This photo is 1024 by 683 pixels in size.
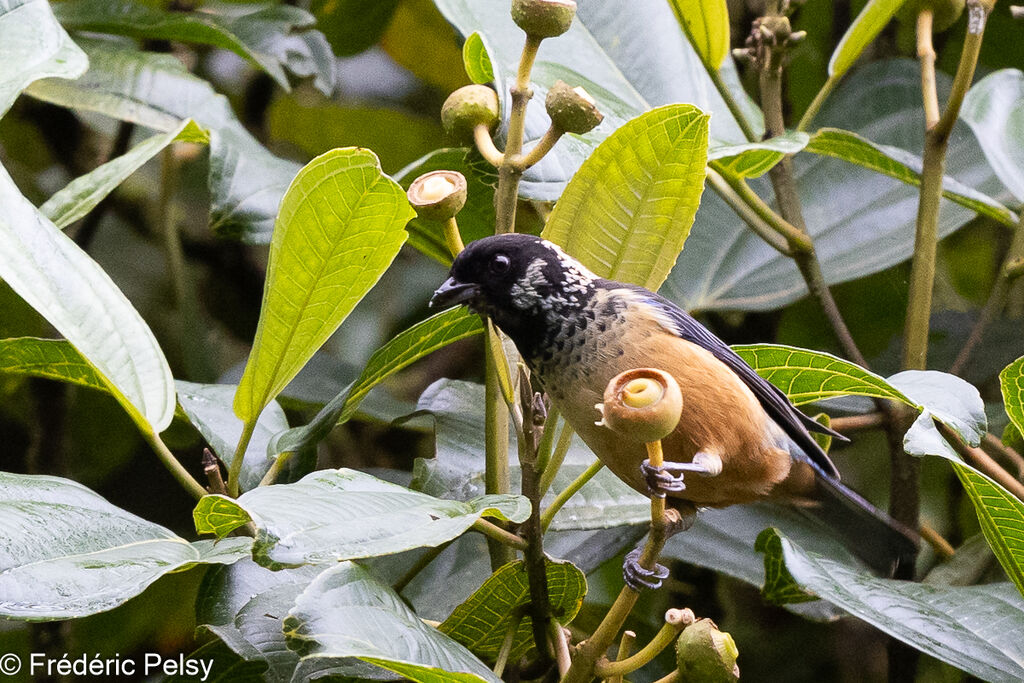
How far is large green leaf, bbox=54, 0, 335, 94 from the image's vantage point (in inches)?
79.2

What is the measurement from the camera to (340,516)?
900 mm

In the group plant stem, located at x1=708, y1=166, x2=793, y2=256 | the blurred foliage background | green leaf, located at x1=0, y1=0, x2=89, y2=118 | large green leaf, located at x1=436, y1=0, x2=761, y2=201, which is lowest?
the blurred foliage background

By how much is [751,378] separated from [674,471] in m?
0.18

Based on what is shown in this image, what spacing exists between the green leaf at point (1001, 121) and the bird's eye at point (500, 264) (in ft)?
3.07

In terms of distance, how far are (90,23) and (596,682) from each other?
5.50 ft

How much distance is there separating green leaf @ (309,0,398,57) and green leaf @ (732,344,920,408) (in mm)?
1566

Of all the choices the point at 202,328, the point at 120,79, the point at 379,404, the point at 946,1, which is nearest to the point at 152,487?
the point at 202,328

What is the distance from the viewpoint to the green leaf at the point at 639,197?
113 centimetres

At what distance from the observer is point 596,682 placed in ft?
4.08

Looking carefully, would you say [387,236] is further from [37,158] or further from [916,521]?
[37,158]

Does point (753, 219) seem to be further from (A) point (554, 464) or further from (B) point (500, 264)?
(A) point (554, 464)

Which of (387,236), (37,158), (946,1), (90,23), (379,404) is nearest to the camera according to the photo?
(387,236)

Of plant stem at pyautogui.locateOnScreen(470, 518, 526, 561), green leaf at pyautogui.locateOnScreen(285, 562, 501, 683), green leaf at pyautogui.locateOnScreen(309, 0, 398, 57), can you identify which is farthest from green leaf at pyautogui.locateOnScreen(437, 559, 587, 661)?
green leaf at pyautogui.locateOnScreen(309, 0, 398, 57)

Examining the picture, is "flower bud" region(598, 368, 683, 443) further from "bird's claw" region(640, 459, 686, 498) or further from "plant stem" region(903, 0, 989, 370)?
"plant stem" region(903, 0, 989, 370)
